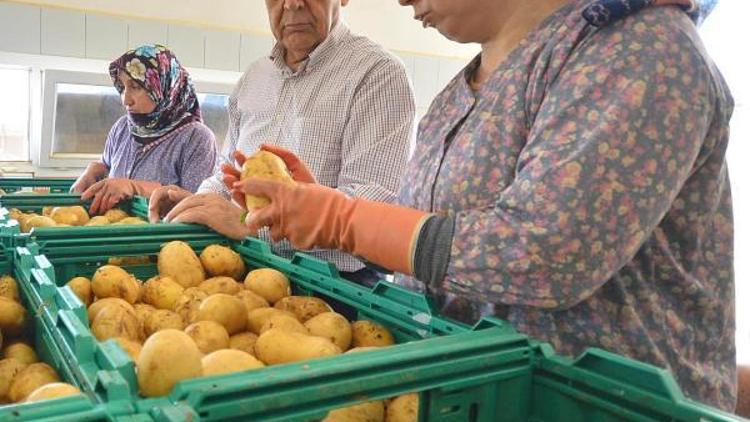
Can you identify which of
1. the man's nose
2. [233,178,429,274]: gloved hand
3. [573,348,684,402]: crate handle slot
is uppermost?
the man's nose

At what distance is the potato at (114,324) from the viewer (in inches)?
38.0

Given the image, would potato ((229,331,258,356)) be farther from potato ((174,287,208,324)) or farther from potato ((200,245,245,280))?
potato ((200,245,245,280))

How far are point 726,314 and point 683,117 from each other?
1.05 feet

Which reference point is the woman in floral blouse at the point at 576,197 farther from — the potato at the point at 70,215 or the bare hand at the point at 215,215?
the potato at the point at 70,215

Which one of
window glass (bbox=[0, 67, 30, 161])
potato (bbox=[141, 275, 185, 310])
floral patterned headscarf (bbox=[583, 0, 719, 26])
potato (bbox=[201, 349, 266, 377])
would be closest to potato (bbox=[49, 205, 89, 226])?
potato (bbox=[141, 275, 185, 310])

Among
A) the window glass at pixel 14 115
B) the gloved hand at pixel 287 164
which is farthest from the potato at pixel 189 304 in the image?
the window glass at pixel 14 115

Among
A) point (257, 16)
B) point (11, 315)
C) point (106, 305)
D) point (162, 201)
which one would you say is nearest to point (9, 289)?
point (11, 315)

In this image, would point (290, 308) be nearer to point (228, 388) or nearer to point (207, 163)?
point (228, 388)

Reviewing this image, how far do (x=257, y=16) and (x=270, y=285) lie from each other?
3.25 metres

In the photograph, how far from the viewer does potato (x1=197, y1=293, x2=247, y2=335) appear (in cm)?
101

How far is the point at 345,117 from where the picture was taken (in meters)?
1.65

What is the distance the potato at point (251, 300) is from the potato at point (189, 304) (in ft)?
0.22

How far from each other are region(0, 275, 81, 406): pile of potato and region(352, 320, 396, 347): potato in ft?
1.33

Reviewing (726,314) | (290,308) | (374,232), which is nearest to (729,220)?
(726,314)
